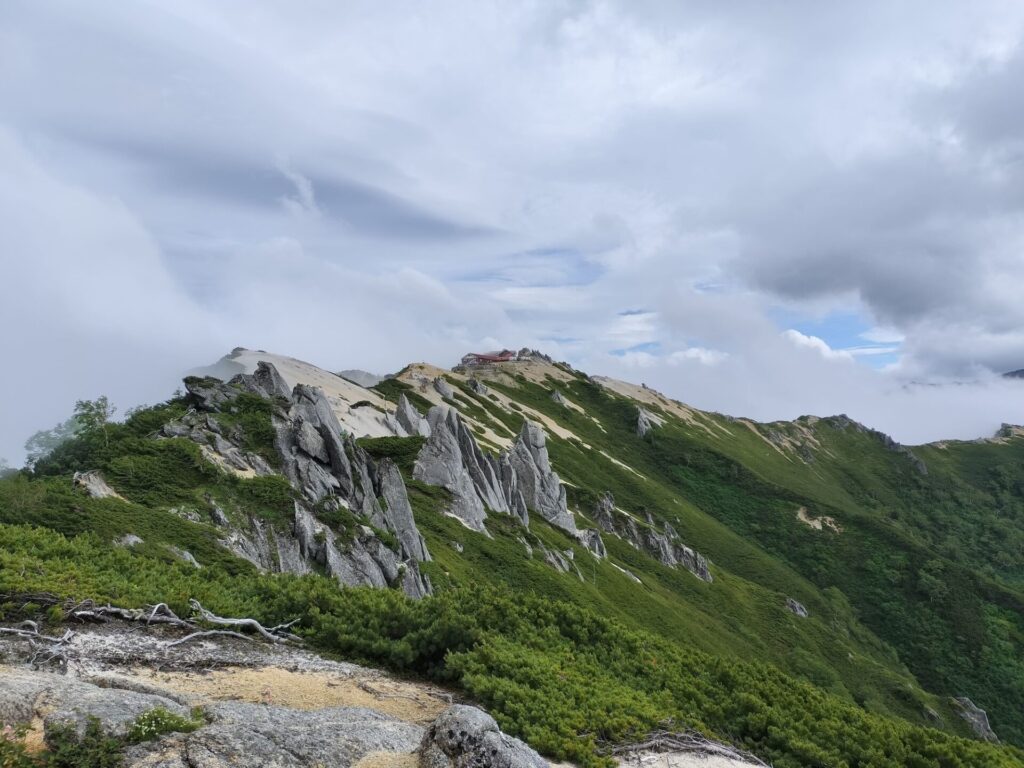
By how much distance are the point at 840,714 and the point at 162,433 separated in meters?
39.3

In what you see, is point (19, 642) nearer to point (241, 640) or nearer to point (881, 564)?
point (241, 640)

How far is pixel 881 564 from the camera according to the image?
359 ft

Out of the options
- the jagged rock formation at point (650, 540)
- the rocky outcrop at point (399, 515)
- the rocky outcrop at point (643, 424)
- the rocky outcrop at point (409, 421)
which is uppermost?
the rocky outcrop at point (643, 424)

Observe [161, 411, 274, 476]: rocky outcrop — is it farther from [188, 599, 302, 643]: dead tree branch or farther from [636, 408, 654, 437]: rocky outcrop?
[636, 408, 654, 437]: rocky outcrop

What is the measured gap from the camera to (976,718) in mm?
75562

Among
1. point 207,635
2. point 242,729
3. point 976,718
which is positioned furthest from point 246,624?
point 976,718

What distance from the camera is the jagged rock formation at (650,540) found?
87062mm

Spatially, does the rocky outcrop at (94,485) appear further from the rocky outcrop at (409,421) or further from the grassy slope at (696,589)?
the rocky outcrop at (409,421)

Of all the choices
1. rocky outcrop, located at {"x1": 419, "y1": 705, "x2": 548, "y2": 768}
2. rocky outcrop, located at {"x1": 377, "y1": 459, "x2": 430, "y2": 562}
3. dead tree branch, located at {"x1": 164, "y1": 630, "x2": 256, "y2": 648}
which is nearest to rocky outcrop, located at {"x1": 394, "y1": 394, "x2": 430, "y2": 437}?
rocky outcrop, located at {"x1": 377, "y1": 459, "x2": 430, "y2": 562}

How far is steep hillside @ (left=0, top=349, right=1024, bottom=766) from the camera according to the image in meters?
14.9

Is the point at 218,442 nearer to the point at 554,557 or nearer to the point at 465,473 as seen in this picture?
the point at 465,473

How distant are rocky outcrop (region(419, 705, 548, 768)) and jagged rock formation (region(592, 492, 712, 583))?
82126 millimetres

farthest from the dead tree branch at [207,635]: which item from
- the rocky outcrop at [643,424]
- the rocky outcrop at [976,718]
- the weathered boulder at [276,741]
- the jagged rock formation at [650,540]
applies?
the rocky outcrop at [643,424]

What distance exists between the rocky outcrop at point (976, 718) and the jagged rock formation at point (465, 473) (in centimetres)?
6407
